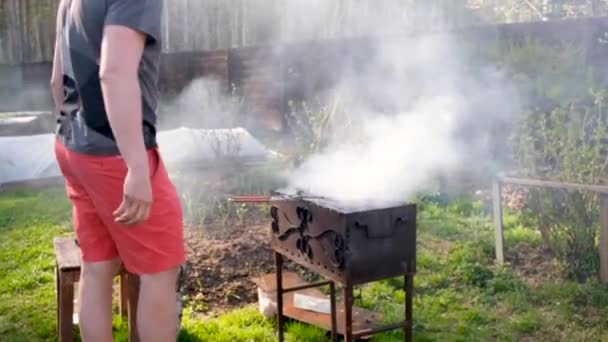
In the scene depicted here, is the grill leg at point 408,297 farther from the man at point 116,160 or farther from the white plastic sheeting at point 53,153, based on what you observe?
the white plastic sheeting at point 53,153

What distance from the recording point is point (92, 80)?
270 cm

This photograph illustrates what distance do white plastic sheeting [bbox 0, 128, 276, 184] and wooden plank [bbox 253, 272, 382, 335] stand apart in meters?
3.23

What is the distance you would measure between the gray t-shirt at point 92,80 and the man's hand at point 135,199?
7.7 inches

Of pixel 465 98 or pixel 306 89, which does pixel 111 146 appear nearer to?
pixel 465 98

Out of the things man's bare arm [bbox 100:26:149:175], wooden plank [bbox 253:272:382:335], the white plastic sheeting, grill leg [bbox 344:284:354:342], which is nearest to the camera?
man's bare arm [bbox 100:26:149:175]

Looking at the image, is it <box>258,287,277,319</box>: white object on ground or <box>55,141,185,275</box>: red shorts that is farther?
<box>258,287,277,319</box>: white object on ground

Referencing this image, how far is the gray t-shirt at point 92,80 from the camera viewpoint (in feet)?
8.48

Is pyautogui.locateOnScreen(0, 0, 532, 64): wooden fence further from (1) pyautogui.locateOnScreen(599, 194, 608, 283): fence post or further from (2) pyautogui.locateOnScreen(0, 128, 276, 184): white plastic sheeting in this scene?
(1) pyautogui.locateOnScreen(599, 194, 608, 283): fence post

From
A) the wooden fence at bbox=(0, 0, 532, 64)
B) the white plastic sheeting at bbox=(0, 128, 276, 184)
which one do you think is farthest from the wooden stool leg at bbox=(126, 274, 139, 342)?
the wooden fence at bbox=(0, 0, 532, 64)

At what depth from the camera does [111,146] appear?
8.81 ft

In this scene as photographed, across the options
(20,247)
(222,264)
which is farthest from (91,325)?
(20,247)

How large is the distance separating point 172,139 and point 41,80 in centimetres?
249

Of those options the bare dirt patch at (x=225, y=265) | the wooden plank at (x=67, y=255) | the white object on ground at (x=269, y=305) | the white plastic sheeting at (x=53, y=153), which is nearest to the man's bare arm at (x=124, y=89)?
the wooden plank at (x=67, y=255)

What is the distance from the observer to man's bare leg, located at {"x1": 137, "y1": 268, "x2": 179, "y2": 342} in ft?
9.07
